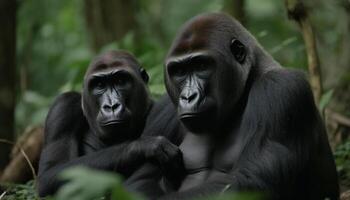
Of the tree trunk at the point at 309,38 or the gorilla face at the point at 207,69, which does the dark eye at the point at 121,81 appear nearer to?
the gorilla face at the point at 207,69

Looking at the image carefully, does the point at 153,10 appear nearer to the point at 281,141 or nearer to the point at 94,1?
the point at 94,1

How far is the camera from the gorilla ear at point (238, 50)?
4871 millimetres

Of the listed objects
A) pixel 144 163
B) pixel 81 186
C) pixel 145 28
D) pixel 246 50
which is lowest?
pixel 145 28

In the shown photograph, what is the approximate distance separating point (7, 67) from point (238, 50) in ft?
7.79

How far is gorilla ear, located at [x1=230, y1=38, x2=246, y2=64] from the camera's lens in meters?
4.87

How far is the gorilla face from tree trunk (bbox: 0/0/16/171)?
2.10 meters

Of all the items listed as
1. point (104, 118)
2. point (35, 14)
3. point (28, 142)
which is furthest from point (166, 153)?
point (35, 14)

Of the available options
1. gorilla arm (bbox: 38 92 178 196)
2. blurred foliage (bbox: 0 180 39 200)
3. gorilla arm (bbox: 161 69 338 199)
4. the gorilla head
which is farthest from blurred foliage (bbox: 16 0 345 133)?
gorilla arm (bbox: 161 69 338 199)

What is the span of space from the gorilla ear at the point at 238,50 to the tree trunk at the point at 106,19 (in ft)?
16.5

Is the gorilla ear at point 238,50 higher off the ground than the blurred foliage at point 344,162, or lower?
higher

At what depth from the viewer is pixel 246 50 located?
492 cm

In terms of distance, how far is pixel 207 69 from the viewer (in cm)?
475

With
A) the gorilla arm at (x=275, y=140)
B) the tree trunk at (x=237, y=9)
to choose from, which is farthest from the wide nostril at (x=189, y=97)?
the tree trunk at (x=237, y=9)

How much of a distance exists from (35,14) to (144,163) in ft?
19.7
